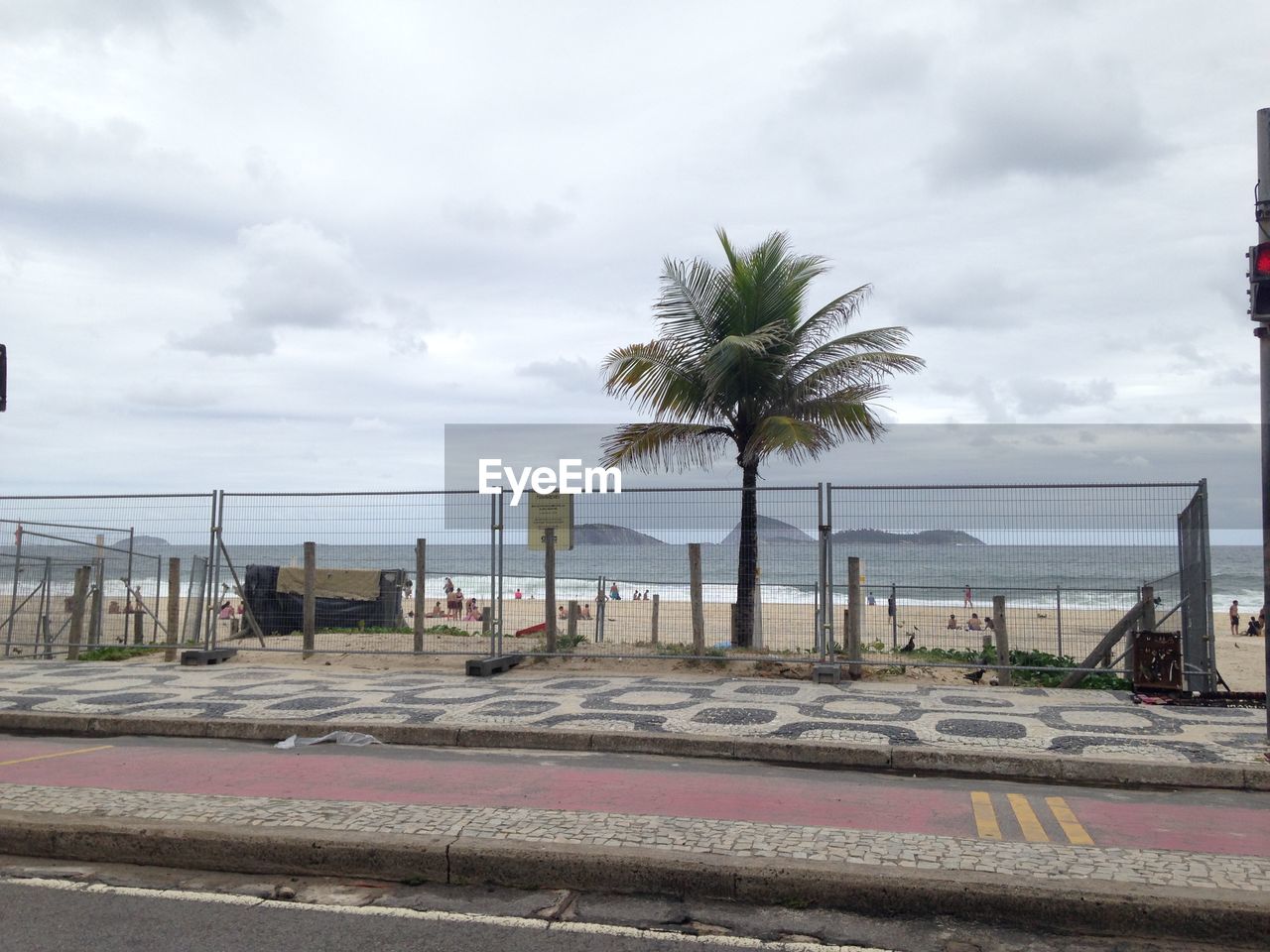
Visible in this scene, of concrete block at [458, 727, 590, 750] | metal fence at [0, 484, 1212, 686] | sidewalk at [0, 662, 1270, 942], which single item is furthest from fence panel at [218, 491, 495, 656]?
concrete block at [458, 727, 590, 750]

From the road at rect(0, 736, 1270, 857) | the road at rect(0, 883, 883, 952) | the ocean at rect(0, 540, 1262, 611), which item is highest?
the ocean at rect(0, 540, 1262, 611)

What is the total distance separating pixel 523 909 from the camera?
192 inches

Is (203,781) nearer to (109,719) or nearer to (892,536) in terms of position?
(109,719)

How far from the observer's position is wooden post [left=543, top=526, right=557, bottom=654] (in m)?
13.2

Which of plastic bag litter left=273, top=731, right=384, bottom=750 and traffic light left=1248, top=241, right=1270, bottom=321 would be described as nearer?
traffic light left=1248, top=241, right=1270, bottom=321

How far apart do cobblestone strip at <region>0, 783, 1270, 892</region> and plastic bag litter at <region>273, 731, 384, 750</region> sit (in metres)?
2.09

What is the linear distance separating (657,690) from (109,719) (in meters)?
5.53

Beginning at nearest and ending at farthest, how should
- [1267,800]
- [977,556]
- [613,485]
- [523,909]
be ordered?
1. [523,909]
2. [1267,800]
3. [977,556]
4. [613,485]

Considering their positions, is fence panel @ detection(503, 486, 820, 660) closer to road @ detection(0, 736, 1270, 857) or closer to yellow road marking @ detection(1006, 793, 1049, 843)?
road @ detection(0, 736, 1270, 857)

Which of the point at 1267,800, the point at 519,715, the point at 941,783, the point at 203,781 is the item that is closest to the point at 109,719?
the point at 203,781

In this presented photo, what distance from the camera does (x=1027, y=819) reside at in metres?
6.22

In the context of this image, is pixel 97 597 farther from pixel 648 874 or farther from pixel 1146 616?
pixel 1146 616

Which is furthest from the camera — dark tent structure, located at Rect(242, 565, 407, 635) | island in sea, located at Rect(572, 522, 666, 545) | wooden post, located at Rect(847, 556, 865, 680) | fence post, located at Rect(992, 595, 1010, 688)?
dark tent structure, located at Rect(242, 565, 407, 635)

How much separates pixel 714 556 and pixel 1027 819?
7356 millimetres
